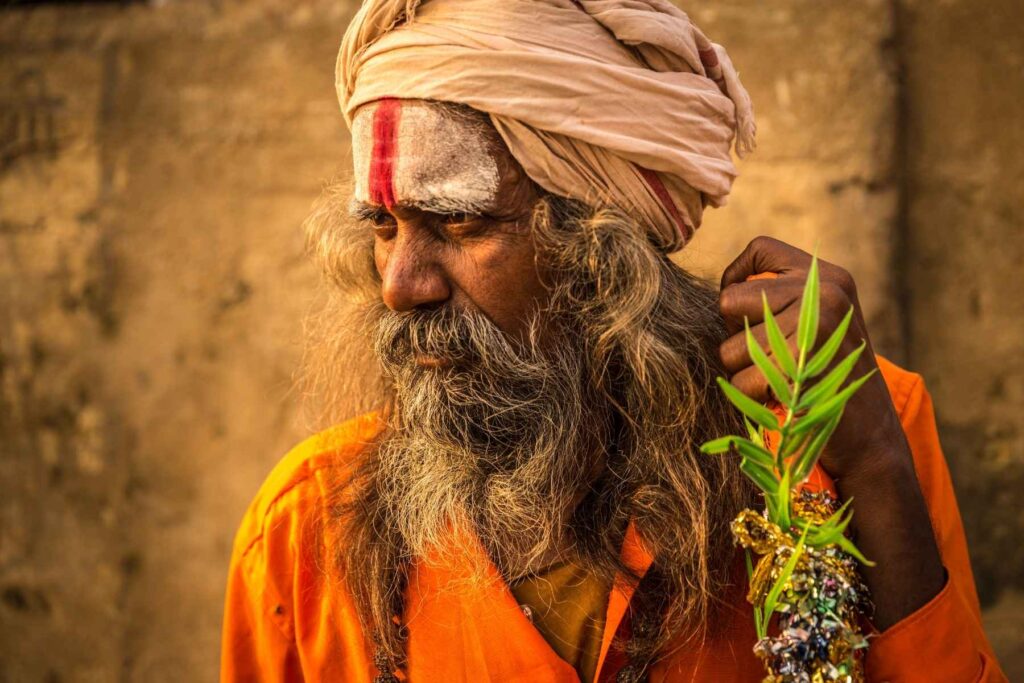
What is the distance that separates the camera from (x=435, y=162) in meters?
1.95

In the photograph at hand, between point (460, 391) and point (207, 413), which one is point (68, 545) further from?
point (460, 391)

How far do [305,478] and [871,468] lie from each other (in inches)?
49.7

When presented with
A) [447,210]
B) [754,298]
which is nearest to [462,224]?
[447,210]

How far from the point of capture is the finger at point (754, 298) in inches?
69.3

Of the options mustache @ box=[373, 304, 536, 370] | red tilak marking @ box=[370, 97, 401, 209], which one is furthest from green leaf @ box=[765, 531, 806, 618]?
red tilak marking @ box=[370, 97, 401, 209]

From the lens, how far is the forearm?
1.77 metres

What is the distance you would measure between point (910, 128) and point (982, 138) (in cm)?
20

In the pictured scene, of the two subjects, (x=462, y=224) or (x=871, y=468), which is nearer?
(x=871, y=468)

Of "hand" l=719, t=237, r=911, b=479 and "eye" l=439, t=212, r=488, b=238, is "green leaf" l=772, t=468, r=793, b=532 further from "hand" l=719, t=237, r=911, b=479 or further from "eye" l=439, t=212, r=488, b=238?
"eye" l=439, t=212, r=488, b=238

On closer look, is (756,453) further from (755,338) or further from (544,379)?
(544,379)

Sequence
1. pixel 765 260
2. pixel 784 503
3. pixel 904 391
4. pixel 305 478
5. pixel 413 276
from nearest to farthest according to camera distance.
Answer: pixel 784 503, pixel 765 260, pixel 413 276, pixel 904 391, pixel 305 478

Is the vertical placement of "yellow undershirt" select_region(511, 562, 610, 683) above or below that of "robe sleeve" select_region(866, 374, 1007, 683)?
below

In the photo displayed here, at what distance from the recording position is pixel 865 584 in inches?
69.8

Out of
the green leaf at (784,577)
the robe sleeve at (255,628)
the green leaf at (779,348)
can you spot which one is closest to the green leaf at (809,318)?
the green leaf at (779,348)
